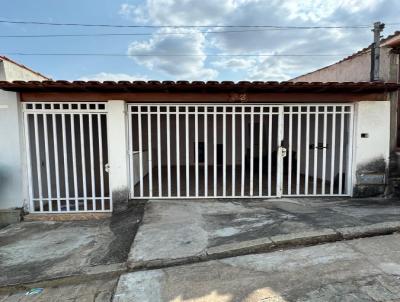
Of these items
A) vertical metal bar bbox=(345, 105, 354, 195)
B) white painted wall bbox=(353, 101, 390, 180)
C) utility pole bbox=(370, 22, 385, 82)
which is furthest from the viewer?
utility pole bbox=(370, 22, 385, 82)

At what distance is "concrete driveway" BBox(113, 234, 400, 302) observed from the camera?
10.0ft

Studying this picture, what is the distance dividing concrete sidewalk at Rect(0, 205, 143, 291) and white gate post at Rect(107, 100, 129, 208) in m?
0.48

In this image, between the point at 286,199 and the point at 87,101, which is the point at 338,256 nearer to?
the point at 286,199

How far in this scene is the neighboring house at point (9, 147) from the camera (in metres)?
6.14

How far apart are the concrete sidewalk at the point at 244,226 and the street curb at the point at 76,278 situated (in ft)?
0.78

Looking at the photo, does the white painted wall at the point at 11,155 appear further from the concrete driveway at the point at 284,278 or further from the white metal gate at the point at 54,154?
the concrete driveway at the point at 284,278

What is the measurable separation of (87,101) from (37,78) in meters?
3.43

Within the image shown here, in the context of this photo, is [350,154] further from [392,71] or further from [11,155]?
[11,155]

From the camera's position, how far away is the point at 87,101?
247 inches

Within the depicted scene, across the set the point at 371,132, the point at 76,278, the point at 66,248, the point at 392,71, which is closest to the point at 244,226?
the point at 76,278

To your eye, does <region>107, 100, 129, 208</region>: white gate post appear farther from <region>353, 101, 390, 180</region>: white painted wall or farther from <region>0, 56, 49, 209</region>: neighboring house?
<region>353, 101, 390, 180</region>: white painted wall

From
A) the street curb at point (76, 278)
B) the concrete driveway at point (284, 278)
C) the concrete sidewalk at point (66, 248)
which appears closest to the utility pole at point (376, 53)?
the concrete driveway at point (284, 278)

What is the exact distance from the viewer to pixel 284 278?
338 cm

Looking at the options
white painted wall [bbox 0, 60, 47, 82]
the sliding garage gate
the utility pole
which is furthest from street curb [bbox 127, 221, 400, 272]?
white painted wall [bbox 0, 60, 47, 82]
